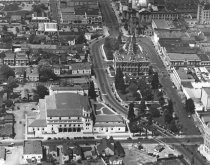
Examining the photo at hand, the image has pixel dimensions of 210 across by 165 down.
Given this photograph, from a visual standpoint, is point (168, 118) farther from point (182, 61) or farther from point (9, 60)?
point (9, 60)

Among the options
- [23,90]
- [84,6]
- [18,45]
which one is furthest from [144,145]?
[84,6]

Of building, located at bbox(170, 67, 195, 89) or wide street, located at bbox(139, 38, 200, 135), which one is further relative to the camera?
building, located at bbox(170, 67, 195, 89)

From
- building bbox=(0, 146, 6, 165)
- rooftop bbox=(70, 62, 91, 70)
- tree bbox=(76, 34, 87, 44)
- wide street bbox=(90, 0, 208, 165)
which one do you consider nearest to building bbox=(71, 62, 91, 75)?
rooftop bbox=(70, 62, 91, 70)

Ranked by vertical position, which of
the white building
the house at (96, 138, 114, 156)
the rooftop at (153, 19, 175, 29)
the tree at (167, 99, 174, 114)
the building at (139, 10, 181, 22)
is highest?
the building at (139, 10, 181, 22)

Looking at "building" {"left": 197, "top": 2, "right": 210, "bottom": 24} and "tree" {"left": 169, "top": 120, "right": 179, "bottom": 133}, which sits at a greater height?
"building" {"left": 197, "top": 2, "right": 210, "bottom": 24}

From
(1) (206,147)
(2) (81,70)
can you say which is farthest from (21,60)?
(1) (206,147)

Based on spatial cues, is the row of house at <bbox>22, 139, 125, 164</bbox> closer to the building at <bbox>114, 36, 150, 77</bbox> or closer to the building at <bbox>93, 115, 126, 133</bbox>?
the building at <bbox>93, 115, 126, 133</bbox>

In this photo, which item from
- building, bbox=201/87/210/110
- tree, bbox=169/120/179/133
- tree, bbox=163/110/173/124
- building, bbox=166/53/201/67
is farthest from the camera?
building, bbox=166/53/201/67
